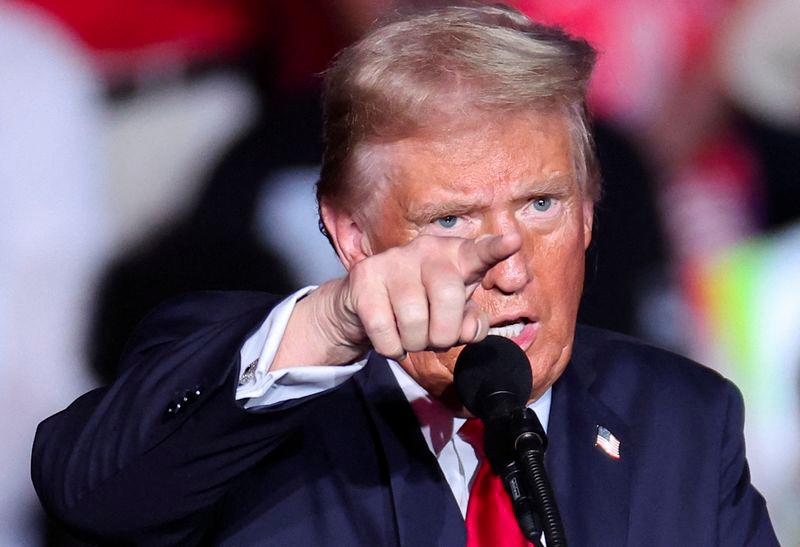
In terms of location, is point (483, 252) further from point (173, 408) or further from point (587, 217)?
point (587, 217)

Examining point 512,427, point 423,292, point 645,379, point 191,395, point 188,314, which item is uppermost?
point 423,292

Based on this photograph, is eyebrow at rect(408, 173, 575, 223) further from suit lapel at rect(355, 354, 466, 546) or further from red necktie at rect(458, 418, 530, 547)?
red necktie at rect(458, 418, 530, 547)

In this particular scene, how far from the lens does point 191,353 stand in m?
1.49

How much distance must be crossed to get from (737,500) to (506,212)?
63cm

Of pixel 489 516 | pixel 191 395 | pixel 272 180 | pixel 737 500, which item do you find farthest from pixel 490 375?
pixel 272 180

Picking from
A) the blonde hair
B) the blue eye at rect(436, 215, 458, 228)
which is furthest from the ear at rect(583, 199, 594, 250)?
the blue eye at rect(436, 215, 458, 228)

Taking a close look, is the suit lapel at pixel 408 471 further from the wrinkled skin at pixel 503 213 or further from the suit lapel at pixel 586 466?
the suit lapel at pixel 586 466

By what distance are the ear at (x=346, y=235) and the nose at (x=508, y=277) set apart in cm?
23

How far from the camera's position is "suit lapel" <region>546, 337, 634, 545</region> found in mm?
1797

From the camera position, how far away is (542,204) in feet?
5.77

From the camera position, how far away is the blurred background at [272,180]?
2.17 metres

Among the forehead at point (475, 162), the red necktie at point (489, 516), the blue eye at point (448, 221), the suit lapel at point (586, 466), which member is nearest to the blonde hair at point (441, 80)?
the forehead at point (475, 162)

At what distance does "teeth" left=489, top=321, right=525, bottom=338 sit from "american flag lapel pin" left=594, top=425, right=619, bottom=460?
284mm

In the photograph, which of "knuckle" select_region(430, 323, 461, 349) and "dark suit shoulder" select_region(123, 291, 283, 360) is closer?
"knuckle" select_region(430, 323, 461, 349)
